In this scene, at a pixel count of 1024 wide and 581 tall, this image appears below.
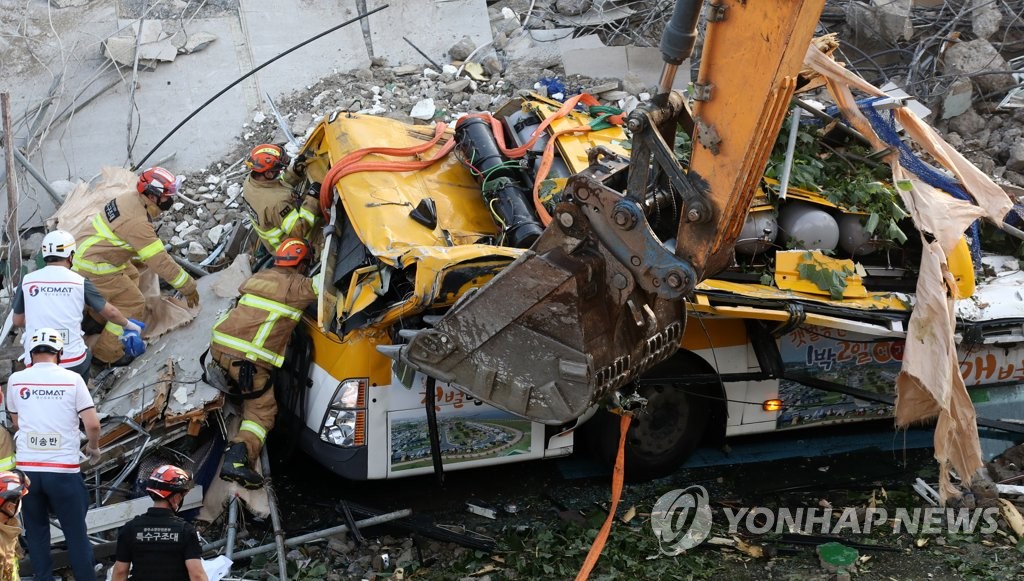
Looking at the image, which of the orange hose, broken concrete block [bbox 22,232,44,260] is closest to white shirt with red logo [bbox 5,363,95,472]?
the orange hose

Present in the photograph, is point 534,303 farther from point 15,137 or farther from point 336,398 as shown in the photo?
point 15,137

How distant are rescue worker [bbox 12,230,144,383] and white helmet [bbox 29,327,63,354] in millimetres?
806

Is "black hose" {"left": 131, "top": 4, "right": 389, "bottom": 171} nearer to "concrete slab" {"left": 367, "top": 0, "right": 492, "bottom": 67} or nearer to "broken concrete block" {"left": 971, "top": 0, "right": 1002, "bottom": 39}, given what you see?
"concrete slab" {"left": 367, "top": 0, "right": 492, "bottom": 67}

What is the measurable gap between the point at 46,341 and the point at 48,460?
0.64 m

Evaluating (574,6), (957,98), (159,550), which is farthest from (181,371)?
(957,98)

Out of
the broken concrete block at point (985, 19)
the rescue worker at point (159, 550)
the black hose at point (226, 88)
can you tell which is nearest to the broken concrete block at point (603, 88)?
the black hose at point (226, 88)

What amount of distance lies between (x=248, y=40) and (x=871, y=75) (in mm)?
6433

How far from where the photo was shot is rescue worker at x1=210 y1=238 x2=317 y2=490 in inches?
256

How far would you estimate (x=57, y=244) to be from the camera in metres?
6.74

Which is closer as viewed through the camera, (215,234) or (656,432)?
(656,432)

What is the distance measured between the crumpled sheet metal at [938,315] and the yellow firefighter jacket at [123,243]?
4460 mm

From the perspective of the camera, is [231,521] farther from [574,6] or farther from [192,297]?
[574,6]

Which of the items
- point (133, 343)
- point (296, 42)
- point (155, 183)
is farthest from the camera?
point (296, 42)

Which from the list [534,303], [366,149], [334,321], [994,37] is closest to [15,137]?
[366,149]
